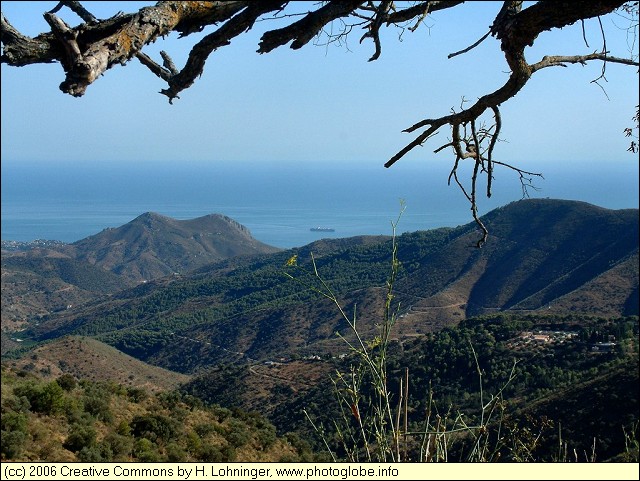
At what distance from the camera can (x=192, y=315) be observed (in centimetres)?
5628

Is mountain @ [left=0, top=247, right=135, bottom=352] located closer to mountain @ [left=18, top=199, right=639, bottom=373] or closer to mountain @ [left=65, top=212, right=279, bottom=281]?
mountain @ [left=18, top=199, right=639, bottom=373]

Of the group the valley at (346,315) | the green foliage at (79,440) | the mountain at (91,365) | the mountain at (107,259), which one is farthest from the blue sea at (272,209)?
the green foliage at (79,440)

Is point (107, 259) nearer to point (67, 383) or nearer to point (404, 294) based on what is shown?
point (404, 294)

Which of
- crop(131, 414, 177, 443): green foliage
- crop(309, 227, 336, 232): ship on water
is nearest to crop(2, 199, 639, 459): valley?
crop(131, 414, 177, 443): green foliage

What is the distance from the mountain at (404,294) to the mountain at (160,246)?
18315 mm

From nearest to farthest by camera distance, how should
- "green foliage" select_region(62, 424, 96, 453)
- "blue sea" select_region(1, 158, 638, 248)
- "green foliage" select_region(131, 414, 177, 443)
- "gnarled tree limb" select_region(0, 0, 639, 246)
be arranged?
"gnarled tree limb" select_region(0, 0, 639, 246) < "green foliage" select_region(62, 424, 96, 453) < "green foliage" select_region(131, 414, 177, 443) < "blue sea" select_region(1, 158, 638, 248)

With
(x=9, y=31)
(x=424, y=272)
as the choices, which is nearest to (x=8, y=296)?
(x=424, y=272)

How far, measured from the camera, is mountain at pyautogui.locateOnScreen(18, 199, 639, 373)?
3884 centimetres

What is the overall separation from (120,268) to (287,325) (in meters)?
46.4

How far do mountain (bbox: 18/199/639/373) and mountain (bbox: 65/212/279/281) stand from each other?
1831 centimetres

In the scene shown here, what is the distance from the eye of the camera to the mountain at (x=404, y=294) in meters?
38.8

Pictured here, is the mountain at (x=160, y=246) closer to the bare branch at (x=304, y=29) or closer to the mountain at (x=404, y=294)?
the mountain at (x=404, y=294)

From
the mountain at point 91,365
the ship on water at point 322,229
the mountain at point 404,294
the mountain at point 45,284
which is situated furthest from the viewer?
the ship on water at point 322,229

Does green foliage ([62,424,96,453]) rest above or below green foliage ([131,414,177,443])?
above
